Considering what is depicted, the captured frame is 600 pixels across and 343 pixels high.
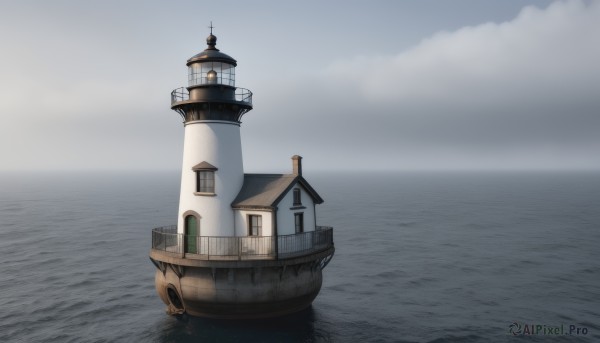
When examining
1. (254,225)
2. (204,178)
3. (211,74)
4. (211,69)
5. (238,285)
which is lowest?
(238,285)

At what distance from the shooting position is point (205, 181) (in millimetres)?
27422

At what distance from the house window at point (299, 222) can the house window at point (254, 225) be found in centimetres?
228

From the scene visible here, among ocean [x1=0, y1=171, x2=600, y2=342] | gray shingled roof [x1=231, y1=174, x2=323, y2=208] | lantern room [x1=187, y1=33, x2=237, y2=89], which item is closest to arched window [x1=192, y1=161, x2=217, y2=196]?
gray shingled roof [x1=231, y1=174, x2=323, y2=208]

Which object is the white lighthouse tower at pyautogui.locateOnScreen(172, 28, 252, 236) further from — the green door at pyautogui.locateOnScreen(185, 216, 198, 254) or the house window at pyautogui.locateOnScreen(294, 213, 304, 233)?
the house window at pyautogui.locateOnScreen(294, 213, 304, 233)

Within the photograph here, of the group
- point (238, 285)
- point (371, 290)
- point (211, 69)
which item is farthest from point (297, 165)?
point (371, 290)

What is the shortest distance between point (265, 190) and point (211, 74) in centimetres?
A: 784

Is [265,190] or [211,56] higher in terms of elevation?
[211,56]

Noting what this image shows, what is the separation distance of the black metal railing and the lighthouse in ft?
0.19

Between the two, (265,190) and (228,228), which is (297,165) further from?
(228,228)

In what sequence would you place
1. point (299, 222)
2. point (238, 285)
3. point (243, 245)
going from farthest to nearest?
point (299, 222) < point (243, 245) < point (238, 285)

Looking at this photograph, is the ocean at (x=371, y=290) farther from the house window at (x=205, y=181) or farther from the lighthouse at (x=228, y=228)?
the house window at (x=205, y=181)

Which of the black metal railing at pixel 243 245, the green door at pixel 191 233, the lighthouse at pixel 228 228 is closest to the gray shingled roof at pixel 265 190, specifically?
the lighthouse at pixel 228 228

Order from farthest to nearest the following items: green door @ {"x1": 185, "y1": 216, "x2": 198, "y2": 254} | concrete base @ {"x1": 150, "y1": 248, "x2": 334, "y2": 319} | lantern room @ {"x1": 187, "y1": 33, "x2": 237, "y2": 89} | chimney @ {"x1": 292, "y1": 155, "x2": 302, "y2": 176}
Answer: chimney @ {"x1": 292, "y1": 155, "x2": 302, "y2": 176}
lantern room @ {"x1": 187, "y1": 33, "x2": 237, "y2": 89}
green door @ {"x1": 185, "y1": 216, "x2": 198, "y2": 254}
concrete base @ {"x1": 150, "y1": 248, "x2": 334, "y2": 319}

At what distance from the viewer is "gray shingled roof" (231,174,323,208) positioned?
25.8 meters
